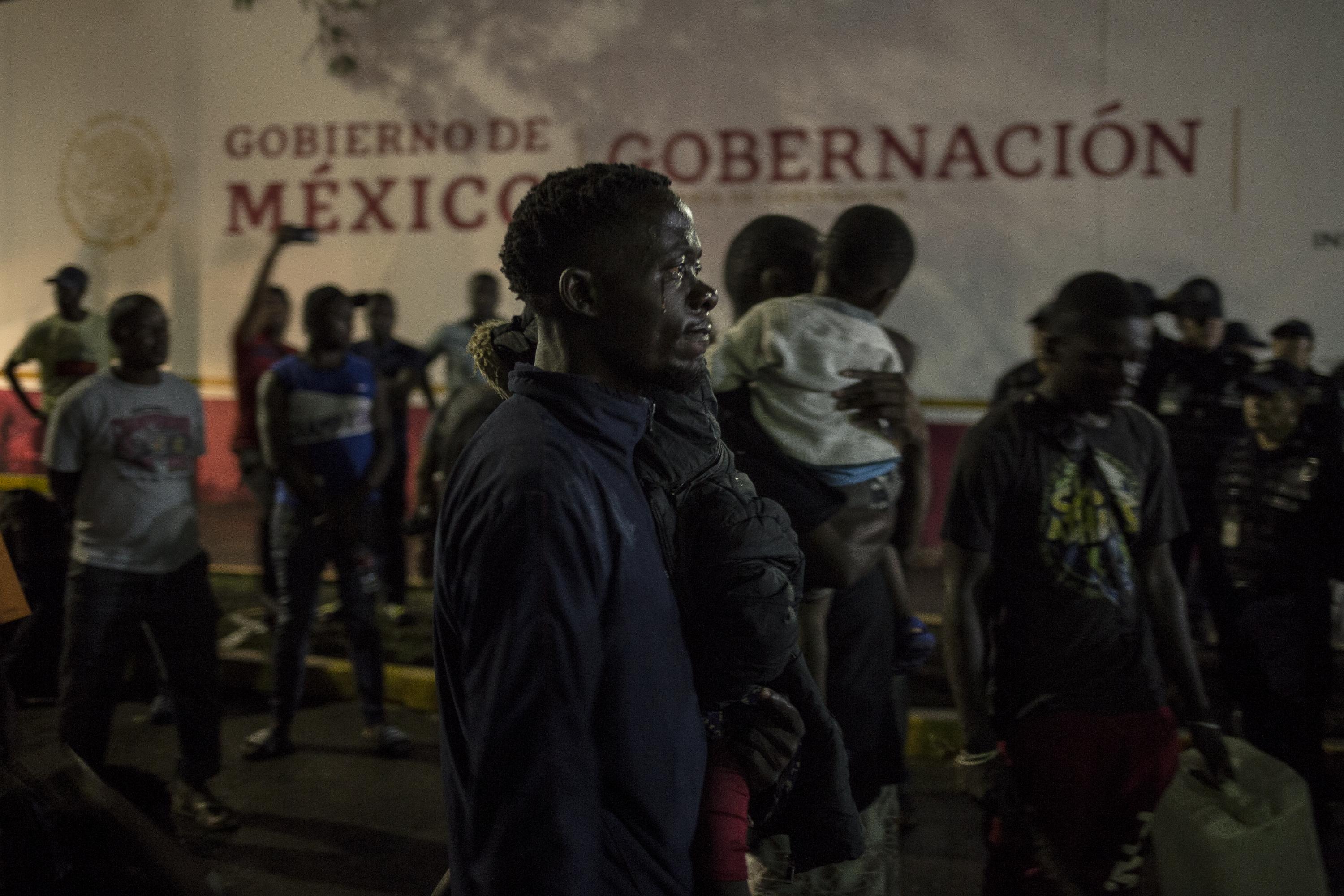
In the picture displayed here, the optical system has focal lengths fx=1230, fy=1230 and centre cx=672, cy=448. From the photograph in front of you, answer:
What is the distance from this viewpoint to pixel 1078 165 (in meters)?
8.49

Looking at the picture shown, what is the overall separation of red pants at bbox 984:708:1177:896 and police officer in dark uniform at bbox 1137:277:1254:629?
9.10 ft

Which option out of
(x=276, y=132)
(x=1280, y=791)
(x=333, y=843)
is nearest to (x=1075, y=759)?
(x=1280, y=791)

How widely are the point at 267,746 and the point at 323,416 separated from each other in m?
1.47

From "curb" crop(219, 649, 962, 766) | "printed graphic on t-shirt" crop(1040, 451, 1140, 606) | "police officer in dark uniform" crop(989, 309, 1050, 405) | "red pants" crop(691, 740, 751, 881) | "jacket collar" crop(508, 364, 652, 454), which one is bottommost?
"curb" crop(219, 649, 962, 766)

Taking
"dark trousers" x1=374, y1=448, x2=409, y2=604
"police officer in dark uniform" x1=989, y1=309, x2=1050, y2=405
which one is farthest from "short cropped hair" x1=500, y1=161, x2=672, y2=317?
"dark trousers" x1=374, y1=448, x2=409, y2=604

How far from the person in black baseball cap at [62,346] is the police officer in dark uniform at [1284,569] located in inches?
249

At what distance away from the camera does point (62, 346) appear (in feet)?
24.6

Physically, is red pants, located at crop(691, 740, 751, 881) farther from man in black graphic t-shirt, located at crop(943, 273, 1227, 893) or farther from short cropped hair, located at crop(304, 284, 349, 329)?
short cropped hair, located at crop(304, 284, 349, 329)

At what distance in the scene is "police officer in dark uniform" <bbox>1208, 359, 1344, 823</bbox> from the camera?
14.3 feet

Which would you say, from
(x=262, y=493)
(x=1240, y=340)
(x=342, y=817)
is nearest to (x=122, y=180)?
(x=262, y=493)

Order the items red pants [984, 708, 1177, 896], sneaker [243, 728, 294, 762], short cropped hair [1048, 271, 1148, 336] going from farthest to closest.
Answer: 1. sneaker [243, 728, 294, 762]
2. short cropped hair [1048, 271, 1148, 336]
3. red pants [984, 708, 1177, 896]

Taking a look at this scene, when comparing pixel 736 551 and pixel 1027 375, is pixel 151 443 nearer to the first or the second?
pixel 736 551

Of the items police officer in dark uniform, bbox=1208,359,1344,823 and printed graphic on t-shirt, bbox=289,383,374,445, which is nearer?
police officer in dark uniform, bbox=1208,359,1344,823

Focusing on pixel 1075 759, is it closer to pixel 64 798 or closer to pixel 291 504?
pixel 64 798
